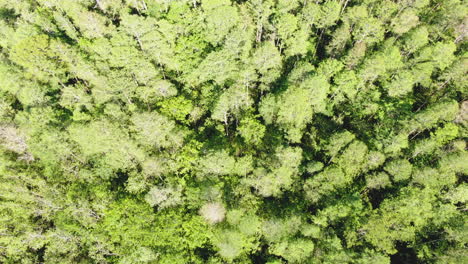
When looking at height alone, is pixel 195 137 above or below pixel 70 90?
below

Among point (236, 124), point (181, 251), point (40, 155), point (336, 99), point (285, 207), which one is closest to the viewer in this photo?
point (181, 251)

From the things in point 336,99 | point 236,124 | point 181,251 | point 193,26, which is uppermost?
point 193,26

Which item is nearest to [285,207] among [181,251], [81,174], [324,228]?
[324,228]

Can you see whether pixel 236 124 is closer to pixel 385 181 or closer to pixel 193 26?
pixel 193 26

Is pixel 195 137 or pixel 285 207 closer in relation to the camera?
pixel 285 207

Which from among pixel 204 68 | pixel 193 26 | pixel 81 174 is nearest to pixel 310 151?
pixel 204 68

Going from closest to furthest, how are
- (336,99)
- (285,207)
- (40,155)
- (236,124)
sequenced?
(285,207) → (40,155) → (236,124) → (336,99)
